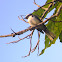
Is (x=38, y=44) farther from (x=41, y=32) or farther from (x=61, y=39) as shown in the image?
(x=61, y=39)

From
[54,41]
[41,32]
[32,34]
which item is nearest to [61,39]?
[54,41]

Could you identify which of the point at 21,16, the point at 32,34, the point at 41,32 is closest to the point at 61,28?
the point at 41,32

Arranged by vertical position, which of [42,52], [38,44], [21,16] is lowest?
[42,52]

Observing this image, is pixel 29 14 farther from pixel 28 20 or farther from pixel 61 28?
pixel 61 28

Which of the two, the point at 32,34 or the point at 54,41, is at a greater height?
the point at 32,34

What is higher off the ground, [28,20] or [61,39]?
[28,20]

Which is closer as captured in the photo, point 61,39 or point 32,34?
point 32,34

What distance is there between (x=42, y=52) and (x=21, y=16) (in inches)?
35.9

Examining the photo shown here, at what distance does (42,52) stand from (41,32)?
1.52 feet

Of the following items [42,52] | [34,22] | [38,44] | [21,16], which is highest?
[21,16]

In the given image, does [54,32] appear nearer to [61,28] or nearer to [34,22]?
[61,28]

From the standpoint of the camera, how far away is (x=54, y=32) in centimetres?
325

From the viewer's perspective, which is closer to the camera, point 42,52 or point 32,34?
point 32,34

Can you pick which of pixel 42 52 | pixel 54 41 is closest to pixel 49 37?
pixel 54 41
